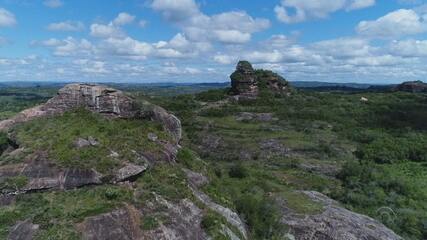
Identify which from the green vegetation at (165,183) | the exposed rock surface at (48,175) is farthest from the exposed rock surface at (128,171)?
the exposed rock surface at (48,175)

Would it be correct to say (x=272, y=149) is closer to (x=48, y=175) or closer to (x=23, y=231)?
(x=48, y=175)

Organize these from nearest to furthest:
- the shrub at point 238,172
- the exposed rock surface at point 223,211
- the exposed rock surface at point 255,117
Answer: the exposed rock surface at point 223,211 < the shrub at point 238,172 < the exposed rock surface at point 255,117

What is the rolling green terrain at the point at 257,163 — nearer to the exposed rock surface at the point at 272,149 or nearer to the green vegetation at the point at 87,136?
the green vegetation at the point at 87,136

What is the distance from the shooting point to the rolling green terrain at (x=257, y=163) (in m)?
41.9

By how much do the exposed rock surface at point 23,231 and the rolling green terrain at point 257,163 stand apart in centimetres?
52

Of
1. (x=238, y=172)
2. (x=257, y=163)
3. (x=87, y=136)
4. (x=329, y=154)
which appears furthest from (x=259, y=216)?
(x=329, y=154)

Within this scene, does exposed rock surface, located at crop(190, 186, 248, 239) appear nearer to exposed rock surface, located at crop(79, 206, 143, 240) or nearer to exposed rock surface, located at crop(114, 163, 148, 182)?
exposed rock surface, located at crop(114, 163, 148, 182)

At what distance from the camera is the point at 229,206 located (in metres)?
52.0

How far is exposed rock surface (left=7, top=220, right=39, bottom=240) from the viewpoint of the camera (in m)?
36.9

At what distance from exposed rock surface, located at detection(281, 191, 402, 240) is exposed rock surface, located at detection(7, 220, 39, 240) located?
27.6 metres

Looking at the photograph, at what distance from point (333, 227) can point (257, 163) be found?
6933 cm

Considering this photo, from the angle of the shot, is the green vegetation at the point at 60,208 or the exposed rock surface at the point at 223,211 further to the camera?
the exposed rock surface at the point at 223,211

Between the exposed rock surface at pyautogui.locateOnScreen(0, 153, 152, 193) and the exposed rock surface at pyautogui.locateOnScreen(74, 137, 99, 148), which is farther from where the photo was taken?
the exposed rock surface at pyautogui.locateOnScreen(74, 137, 99, 148)

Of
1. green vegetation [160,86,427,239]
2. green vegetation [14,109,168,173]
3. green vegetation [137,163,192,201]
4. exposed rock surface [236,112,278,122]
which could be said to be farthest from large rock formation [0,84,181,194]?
exposed rock surface [236,112,278,122]
